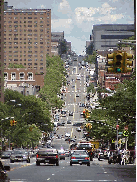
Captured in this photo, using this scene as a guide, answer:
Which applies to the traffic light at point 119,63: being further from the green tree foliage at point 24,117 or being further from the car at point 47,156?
the green tree foliage at point 24,117

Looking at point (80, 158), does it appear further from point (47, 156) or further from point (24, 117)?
point (24, 117)

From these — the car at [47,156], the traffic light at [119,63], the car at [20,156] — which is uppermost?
the traffic light at [119,63]

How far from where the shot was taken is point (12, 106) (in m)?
140

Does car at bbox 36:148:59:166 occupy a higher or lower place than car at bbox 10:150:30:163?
higher

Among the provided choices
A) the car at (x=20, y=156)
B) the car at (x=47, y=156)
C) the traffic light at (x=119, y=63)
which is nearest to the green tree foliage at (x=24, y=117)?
the car at (x=20, y=156)

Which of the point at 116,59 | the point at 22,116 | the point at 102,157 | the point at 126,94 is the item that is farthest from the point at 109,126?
the point at 116,59

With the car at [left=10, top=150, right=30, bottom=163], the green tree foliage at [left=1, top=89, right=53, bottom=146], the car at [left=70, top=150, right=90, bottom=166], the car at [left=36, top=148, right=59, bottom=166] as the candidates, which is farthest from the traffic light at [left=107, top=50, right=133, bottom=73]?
the green tree foliage at [left=1, top=89, right=53, bottom=146]

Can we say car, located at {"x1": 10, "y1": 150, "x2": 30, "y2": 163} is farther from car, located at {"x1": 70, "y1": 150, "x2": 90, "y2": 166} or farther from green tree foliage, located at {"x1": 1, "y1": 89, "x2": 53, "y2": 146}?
green tree foliage, located at {"x1": 1, "y1": 89, "x2": 53, "y2": 146}

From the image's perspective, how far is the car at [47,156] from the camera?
6319 cm

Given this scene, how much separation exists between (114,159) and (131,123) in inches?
217

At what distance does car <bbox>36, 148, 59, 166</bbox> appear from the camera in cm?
6319

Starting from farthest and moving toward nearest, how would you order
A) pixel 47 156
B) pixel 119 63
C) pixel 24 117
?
1. pixel 24 117
2. pixel 47 156
3. pixel 119 63

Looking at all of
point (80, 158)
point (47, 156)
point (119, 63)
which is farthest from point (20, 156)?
point (119, 63)

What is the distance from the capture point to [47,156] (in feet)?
210
